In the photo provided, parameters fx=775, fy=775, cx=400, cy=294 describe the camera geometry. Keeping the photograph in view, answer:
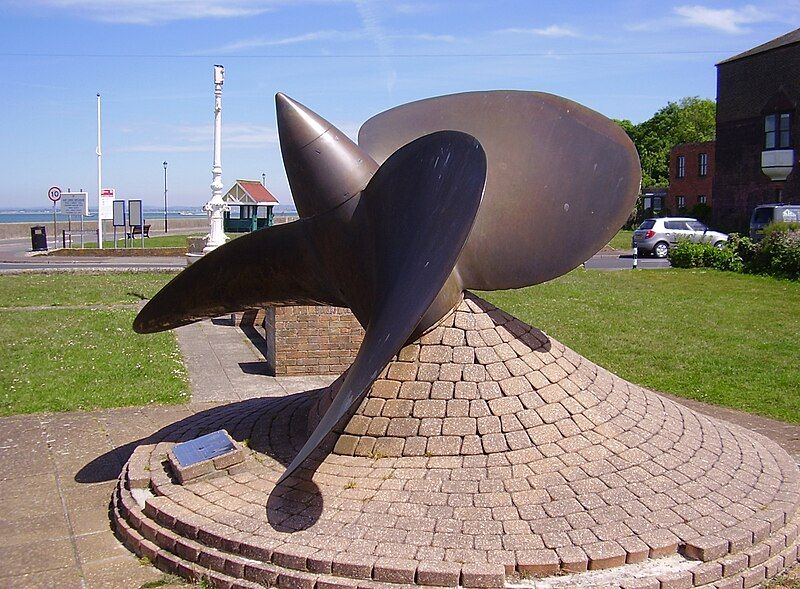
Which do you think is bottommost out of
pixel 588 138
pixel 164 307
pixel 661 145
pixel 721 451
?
pixel 721 451

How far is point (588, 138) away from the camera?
645 centimetres

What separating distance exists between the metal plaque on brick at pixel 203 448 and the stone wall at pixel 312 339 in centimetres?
446

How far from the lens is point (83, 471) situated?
7.51m

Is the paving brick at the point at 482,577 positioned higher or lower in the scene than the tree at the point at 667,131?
lower

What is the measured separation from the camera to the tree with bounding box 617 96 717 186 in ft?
232

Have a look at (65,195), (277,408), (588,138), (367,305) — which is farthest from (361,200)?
(65,195)

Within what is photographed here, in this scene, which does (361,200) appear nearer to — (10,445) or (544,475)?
(544,475)

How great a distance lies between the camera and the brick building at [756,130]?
→ 36.0 metres

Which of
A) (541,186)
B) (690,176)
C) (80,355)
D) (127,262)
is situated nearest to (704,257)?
(80,355)

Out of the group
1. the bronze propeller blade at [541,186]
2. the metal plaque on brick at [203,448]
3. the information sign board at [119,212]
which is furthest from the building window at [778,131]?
the metal plaque on brick at [203,448]

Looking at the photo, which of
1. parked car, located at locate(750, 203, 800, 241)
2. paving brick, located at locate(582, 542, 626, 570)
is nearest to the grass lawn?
paving brick, located at locate(582, 542, 626, 570)

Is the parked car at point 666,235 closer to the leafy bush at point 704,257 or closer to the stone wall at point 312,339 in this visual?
the leafy bush at point 704,257

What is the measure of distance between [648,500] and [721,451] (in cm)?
149

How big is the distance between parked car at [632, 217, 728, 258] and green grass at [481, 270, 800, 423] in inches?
285
